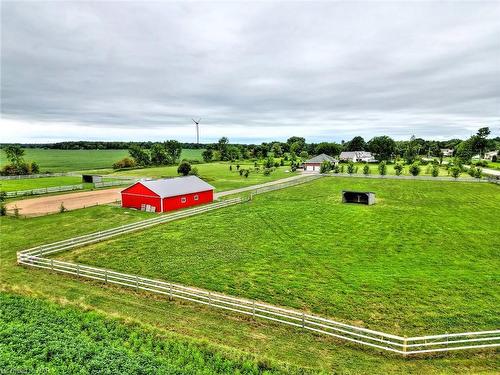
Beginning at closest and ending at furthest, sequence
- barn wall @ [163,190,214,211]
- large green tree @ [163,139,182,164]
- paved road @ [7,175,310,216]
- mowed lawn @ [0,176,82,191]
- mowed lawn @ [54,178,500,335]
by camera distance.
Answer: mowed lawn @ [54,178,500,335], barn wall @ [163,190,214,211], paved road @ [7,175,310,216], mowed lawn @ [0,176,82,191], large green tree @ [163,139,182,164]

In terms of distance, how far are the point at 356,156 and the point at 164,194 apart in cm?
9967

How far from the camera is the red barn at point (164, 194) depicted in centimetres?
3653

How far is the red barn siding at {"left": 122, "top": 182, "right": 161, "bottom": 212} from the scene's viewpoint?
36375 mm

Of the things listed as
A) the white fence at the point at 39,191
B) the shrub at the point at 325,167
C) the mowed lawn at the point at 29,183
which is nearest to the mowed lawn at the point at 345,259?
the white fence at the point at 39,191

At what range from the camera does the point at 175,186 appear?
1564 inches

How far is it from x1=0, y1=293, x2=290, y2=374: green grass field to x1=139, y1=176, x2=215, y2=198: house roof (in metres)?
22.9

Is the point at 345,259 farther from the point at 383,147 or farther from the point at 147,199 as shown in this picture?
the point at 383,147

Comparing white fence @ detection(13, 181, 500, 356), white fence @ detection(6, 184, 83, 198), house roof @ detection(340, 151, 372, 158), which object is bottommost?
white fence @ detection(13, 181, 500, 356)

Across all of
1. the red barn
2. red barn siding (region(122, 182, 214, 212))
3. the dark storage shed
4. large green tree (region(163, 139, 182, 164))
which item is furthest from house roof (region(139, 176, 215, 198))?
large green tree (region(163, 139, 182, 164))

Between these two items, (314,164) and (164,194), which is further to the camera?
(314,164)

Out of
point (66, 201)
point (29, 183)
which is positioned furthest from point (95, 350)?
point (29, 183)

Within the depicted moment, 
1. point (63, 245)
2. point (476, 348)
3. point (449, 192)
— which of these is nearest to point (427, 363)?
point (476, 348)

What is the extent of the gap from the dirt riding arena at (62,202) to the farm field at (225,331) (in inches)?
717

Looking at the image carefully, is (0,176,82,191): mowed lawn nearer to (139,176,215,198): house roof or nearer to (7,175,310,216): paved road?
(7,175,310,216): paved road
